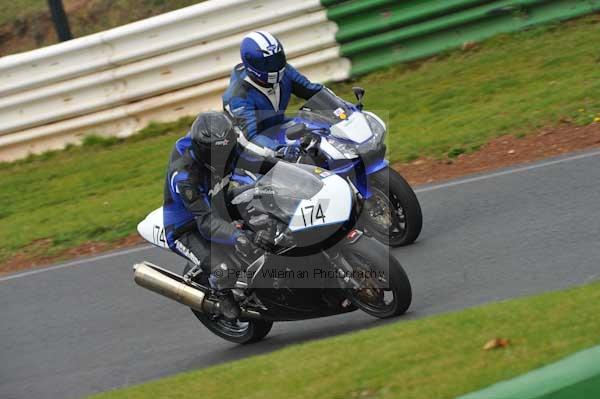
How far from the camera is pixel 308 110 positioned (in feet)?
27.6

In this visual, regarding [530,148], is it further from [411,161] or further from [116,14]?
[116,14]

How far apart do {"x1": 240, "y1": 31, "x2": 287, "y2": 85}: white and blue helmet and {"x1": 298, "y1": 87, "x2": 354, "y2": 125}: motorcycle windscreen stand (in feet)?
1.12

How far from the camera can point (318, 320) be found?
7.49 metres

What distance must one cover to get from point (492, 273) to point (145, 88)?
Result: 681cm

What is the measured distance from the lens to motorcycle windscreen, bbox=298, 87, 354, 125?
319 inches

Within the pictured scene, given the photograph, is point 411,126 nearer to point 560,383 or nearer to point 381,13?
point 381,13

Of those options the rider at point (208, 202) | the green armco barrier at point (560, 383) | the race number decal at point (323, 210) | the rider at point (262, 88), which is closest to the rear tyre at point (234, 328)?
the rider at point (208, 202)

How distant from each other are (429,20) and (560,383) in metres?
9.74

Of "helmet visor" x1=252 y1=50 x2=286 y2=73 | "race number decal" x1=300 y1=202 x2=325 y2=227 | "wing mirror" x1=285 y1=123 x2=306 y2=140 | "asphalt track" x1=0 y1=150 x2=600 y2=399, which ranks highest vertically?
"helmet visor" x1=252 y1=50 x2=286 y2=73

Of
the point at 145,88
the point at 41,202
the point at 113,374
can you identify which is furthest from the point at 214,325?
the point at 145,88

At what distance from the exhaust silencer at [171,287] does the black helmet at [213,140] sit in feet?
2.92

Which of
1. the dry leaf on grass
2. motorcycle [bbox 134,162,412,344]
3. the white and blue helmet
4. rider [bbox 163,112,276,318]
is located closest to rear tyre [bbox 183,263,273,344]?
motorcycle [bbox 134,162,412,344]

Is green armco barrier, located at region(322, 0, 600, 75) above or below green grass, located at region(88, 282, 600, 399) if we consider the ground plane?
below

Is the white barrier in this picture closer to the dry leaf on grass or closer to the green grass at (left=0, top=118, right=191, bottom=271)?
the green grass at (left=0, top=118, right=191, bottom=271)
